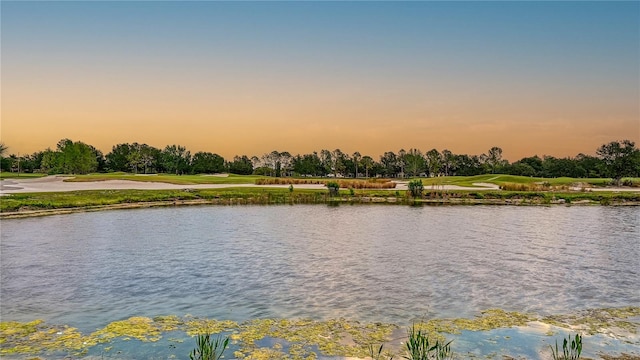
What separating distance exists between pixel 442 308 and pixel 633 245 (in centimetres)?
1828

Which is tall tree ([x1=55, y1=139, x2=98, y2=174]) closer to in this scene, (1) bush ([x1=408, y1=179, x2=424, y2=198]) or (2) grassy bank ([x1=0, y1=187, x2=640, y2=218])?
(2) grassy bank ([x1=0, y1=187, x2=640, y2=218])

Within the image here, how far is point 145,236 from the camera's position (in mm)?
29500

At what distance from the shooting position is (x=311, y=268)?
797 inches

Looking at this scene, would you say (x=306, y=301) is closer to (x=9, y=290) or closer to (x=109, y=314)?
(x=109, y=314)

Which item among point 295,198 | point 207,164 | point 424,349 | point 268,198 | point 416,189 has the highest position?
point 207,164

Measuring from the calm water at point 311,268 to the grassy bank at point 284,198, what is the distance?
12.4 m

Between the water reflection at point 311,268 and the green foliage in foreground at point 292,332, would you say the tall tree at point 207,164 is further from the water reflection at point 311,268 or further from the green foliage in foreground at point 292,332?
the green foliage in foreground at point 292,332

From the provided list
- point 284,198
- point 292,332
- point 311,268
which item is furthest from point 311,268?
point 284,198

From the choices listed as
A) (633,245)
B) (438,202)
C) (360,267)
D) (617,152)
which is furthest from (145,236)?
(617,152)

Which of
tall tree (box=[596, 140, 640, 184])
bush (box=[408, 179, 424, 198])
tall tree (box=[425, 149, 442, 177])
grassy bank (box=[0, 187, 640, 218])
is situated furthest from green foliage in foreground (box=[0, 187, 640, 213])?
tall tree (box=[425, 149, 442, 177])

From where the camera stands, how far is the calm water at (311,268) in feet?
47.9

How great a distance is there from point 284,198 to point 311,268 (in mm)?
40295

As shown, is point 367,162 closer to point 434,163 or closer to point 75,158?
point 434,163

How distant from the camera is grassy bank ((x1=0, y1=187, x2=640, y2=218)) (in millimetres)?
48878
